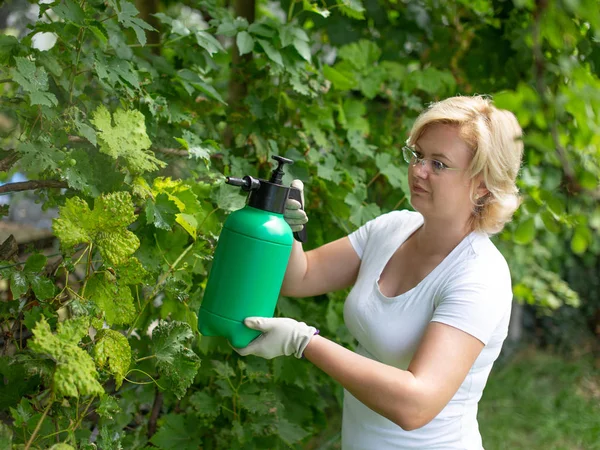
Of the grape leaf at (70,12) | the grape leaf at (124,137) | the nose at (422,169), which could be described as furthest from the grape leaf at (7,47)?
the nose at (422,169)

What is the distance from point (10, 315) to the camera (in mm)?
1562

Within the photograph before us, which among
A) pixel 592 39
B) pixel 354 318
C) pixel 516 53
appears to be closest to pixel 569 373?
pixel 516 53

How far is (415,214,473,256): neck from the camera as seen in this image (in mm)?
1781

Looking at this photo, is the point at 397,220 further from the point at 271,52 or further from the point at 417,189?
the point at 271,52

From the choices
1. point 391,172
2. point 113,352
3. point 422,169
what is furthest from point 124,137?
point 391,172

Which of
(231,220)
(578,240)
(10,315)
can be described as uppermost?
(578,240)

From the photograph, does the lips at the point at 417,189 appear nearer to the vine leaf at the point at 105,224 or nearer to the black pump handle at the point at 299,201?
the black pump handle at the point at 299,201

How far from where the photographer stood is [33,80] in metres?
1.45

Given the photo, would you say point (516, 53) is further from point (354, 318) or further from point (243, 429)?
point (243, 429)

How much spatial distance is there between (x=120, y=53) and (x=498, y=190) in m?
1.04

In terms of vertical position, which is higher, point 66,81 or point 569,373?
point 66,81

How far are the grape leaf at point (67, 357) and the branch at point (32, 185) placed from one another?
0.42 metres

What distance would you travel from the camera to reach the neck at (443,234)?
1.78 metres

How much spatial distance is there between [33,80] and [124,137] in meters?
0.23
